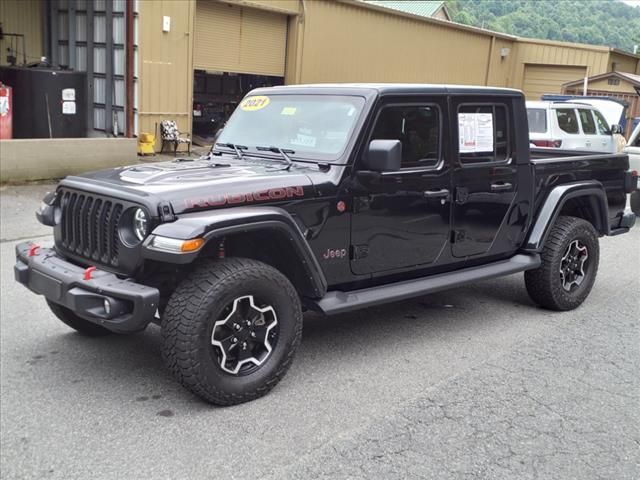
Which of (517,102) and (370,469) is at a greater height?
(517,102)

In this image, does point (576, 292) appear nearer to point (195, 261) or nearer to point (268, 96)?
point (268, 96)

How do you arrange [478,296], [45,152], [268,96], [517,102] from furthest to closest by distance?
[45,152] < [478,296] < [517,102] < [268,96]

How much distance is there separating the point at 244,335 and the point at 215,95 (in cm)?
1504

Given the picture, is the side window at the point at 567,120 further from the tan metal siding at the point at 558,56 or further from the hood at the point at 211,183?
the tan metal siding at the point at 558,56

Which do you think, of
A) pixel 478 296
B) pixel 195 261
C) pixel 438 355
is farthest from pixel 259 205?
pixel 478 296

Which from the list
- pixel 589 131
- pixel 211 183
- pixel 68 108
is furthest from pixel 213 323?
pixel 589 131

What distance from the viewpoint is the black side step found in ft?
14.4

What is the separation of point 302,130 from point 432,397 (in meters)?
2.02

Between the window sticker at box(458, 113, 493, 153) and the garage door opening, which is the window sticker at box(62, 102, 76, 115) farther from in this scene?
the window sticker at box(458, 113, 493, 153)

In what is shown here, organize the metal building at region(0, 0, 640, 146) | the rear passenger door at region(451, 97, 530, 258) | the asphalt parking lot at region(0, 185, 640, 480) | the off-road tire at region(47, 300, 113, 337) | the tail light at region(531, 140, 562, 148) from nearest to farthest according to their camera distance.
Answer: the asphalt parking lot at region(0, 185, 640, 480)
the off-road tire at region(47, 300, 113, 337)
the rear passenger door at region(451, 97, 530, 258)
the tail light at region(531, 140, 562, 148)
the metal building at region(0, 0, 640, 146)

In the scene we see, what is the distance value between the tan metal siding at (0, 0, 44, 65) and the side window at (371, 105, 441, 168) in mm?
13688

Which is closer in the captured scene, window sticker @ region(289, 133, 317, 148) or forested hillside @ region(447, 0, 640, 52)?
window sticker @ region(289, 133, 317, 148)

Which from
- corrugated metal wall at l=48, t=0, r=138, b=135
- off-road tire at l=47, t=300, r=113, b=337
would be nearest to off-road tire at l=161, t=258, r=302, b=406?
off-road tire at l=47, t=300, r=113, b=337

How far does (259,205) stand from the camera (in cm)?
406
